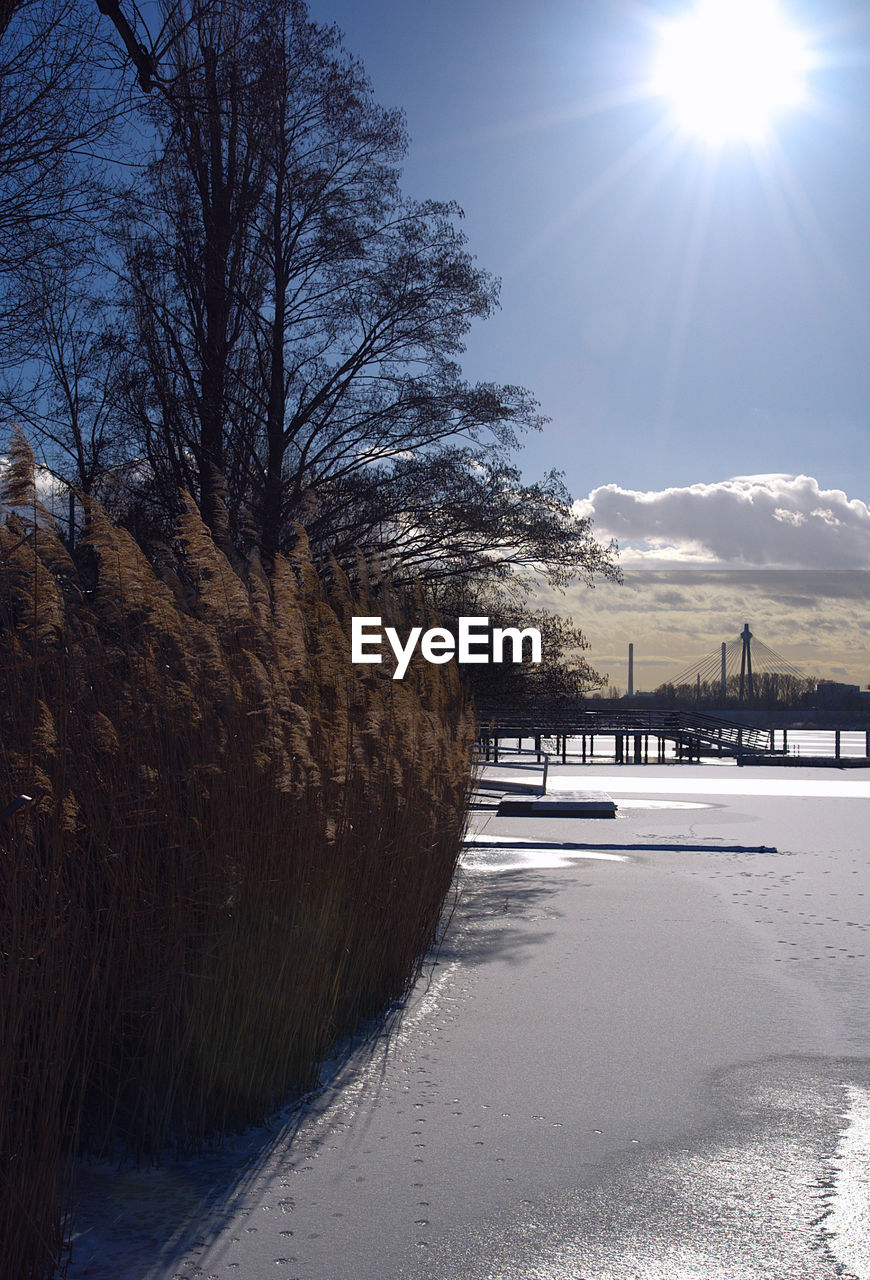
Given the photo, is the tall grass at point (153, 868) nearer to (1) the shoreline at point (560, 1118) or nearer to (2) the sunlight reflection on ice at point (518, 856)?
(1) the shoreline at point (560, 1118)

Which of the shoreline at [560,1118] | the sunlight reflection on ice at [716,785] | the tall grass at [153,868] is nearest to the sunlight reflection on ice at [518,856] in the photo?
the shoreline at [560,1118]

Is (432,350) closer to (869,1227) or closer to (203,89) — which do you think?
(203,89)

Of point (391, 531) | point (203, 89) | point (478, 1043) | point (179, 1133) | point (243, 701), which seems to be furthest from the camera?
Result: point (391, 531)

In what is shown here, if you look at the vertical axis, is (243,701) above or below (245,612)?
below

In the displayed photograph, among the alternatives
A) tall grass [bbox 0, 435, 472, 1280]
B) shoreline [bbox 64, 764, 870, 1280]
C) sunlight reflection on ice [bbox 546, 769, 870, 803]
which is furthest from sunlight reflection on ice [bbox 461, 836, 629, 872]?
sunlight reflection on ice [bbox 546, 769, 870, 803]

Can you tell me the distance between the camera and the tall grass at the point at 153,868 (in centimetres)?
280

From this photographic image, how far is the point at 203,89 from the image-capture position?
8.53 m

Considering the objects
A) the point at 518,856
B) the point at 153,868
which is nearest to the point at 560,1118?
the point at 153,868

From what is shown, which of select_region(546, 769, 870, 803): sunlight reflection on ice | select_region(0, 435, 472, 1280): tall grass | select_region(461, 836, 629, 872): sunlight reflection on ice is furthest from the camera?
select_region(546, 769, 870, 803): sunlight reflection on ice

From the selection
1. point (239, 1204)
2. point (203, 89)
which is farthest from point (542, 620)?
point (239, 1204)

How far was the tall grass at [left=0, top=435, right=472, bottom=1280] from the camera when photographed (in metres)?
2.80

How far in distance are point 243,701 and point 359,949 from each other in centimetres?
127

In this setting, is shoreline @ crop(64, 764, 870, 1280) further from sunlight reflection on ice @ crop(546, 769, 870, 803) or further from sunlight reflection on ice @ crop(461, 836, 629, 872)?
sunlight reflection on ice @ crop(546, 769, 870, 803)

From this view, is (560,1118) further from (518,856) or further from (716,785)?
(716,785)
